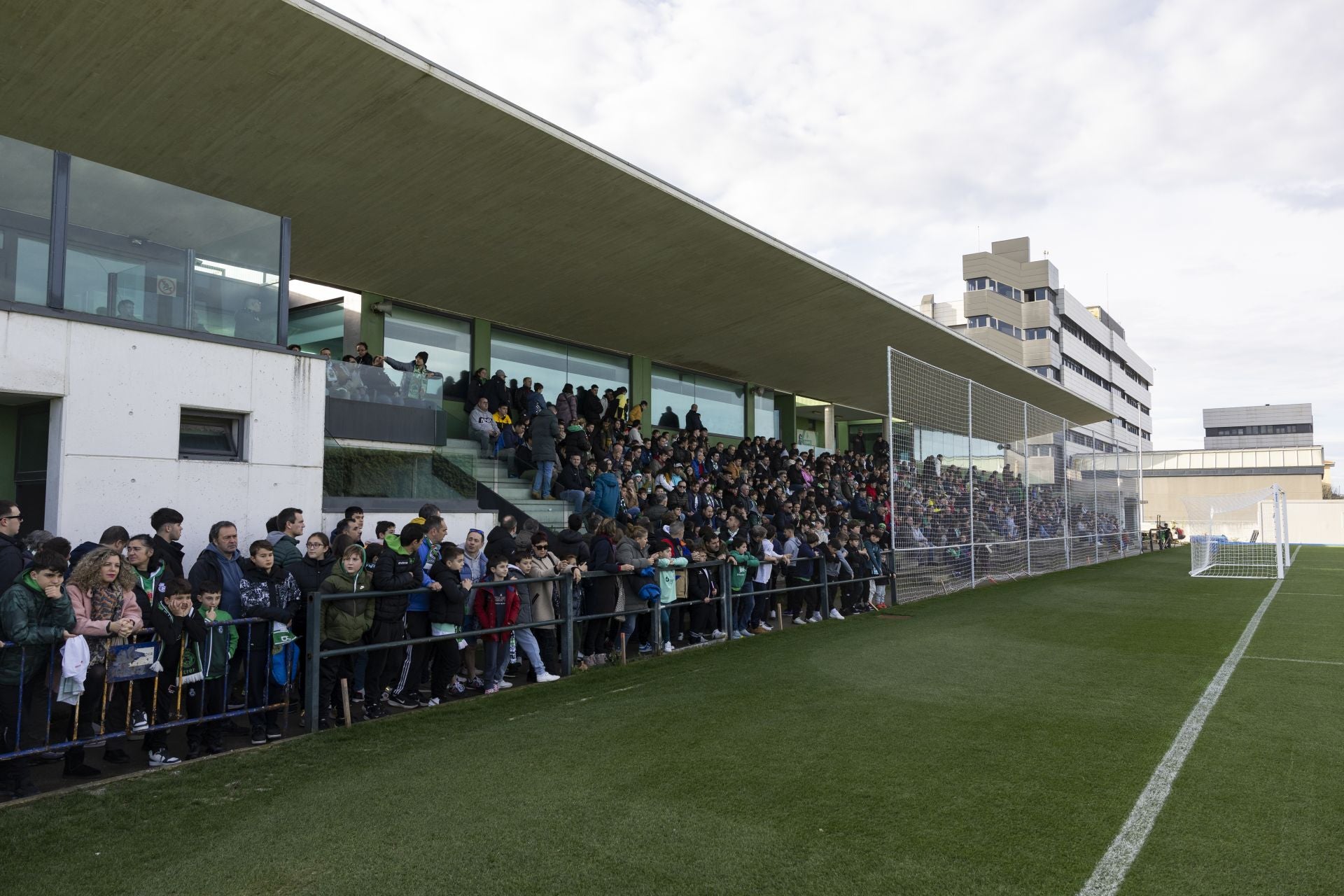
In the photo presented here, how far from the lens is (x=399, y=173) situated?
1280cm

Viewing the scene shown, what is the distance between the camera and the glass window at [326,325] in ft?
53.0

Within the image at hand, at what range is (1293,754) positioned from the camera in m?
5.52

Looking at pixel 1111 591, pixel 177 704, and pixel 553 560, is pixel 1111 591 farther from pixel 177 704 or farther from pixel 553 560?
pixel 177 704

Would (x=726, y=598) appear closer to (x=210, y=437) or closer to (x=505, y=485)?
(x=505, y=485)

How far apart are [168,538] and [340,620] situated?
5.59 feet

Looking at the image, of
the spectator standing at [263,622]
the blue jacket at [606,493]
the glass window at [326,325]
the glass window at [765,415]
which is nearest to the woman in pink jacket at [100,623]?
the spectator standing at [263,622]

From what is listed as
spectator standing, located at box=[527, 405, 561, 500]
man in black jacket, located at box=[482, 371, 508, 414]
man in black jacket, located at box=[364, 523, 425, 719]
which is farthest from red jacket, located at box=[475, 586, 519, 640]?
man in black jacket, located at box=[482, 371, 508, 414]

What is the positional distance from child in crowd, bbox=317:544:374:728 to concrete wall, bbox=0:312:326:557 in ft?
7.11

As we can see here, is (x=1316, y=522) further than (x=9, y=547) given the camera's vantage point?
Yes

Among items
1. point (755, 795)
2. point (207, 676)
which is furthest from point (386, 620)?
point (755, 795)

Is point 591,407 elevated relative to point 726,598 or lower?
→ elevated

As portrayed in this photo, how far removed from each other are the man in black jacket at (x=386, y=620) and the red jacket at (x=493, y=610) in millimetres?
768

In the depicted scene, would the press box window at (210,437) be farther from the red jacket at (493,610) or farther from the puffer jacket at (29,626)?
the puffer jacket at (29,626)

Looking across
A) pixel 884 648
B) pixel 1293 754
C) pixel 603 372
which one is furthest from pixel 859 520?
pixel 1293 754
